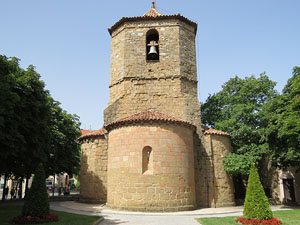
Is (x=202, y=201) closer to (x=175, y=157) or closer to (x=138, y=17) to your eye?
(x=175, y=157)

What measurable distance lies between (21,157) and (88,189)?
241 inches

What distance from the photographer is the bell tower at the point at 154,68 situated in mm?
18656

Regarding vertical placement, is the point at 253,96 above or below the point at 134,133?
above

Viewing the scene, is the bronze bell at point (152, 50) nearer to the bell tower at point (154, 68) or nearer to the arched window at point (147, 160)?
the bell tower at point (154, 68)

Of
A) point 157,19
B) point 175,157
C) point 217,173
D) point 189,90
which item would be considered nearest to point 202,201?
point 217,173

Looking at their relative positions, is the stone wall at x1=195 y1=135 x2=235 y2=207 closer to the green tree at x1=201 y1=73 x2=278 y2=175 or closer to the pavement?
the green tree at x1=201 y1=73 x2=278 y2=175

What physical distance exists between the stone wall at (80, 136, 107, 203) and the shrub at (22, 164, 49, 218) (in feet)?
23.2

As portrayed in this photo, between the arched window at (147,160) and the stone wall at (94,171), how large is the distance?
16.4ft

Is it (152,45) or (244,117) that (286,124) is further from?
(152,45)

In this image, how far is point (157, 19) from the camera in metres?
20.3

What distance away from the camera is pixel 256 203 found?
10719mm

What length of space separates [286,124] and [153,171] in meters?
8.50

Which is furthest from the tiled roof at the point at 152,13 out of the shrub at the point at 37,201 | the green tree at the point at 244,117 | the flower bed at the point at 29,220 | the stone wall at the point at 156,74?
the flower bed at the point at 29,220

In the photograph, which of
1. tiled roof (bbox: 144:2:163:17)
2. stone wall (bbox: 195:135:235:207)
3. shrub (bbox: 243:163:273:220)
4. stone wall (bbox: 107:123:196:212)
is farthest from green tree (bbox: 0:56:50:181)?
shrub (bbox: 243:163:273:220)
